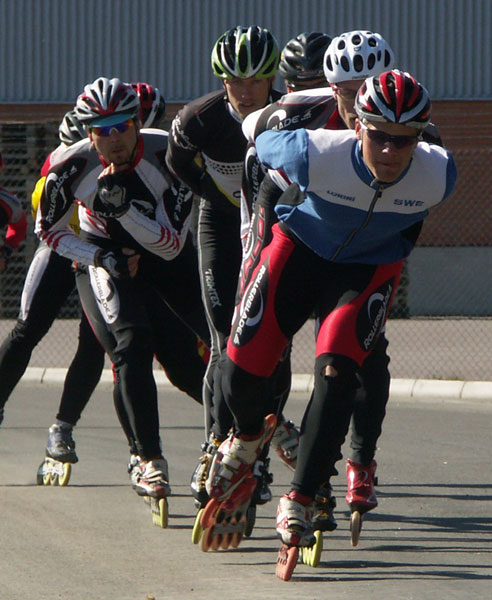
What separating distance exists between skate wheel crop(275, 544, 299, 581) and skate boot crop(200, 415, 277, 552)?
15.1 inches

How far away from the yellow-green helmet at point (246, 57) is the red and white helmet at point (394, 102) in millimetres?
1250

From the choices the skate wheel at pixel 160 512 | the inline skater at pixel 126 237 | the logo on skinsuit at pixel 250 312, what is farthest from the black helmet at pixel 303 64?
the skate wheel at pixel 160 512

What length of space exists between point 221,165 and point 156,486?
163 cm

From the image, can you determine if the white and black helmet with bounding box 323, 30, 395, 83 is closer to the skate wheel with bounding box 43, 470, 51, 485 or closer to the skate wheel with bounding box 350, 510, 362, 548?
the skate wheel with bounding box 350, 510, 362, 548

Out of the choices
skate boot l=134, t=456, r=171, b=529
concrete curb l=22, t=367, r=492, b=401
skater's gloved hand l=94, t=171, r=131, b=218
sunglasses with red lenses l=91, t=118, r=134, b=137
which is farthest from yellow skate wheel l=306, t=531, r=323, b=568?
concrete curb l=22, t=367, r=492, b=401

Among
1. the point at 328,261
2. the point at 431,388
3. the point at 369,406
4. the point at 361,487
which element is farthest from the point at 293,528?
the point at 431,388

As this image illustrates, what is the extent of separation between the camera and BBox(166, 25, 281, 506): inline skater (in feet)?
20.9

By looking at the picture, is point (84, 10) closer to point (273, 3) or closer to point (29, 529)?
point (273, 3)

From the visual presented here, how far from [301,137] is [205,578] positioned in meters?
1.82

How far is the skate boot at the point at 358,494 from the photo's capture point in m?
5.99

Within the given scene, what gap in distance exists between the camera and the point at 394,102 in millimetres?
5094

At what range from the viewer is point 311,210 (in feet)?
17.5

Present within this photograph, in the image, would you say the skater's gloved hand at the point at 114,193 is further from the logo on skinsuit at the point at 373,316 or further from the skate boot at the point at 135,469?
the logo on skinsuit at the point at 373,316

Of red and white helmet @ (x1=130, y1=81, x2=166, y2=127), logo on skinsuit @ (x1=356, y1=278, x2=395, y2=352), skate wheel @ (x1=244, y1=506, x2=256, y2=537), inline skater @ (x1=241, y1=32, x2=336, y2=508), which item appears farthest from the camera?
red and white helmet @ (x1=130, y1=81, x2=166, y2=127)
